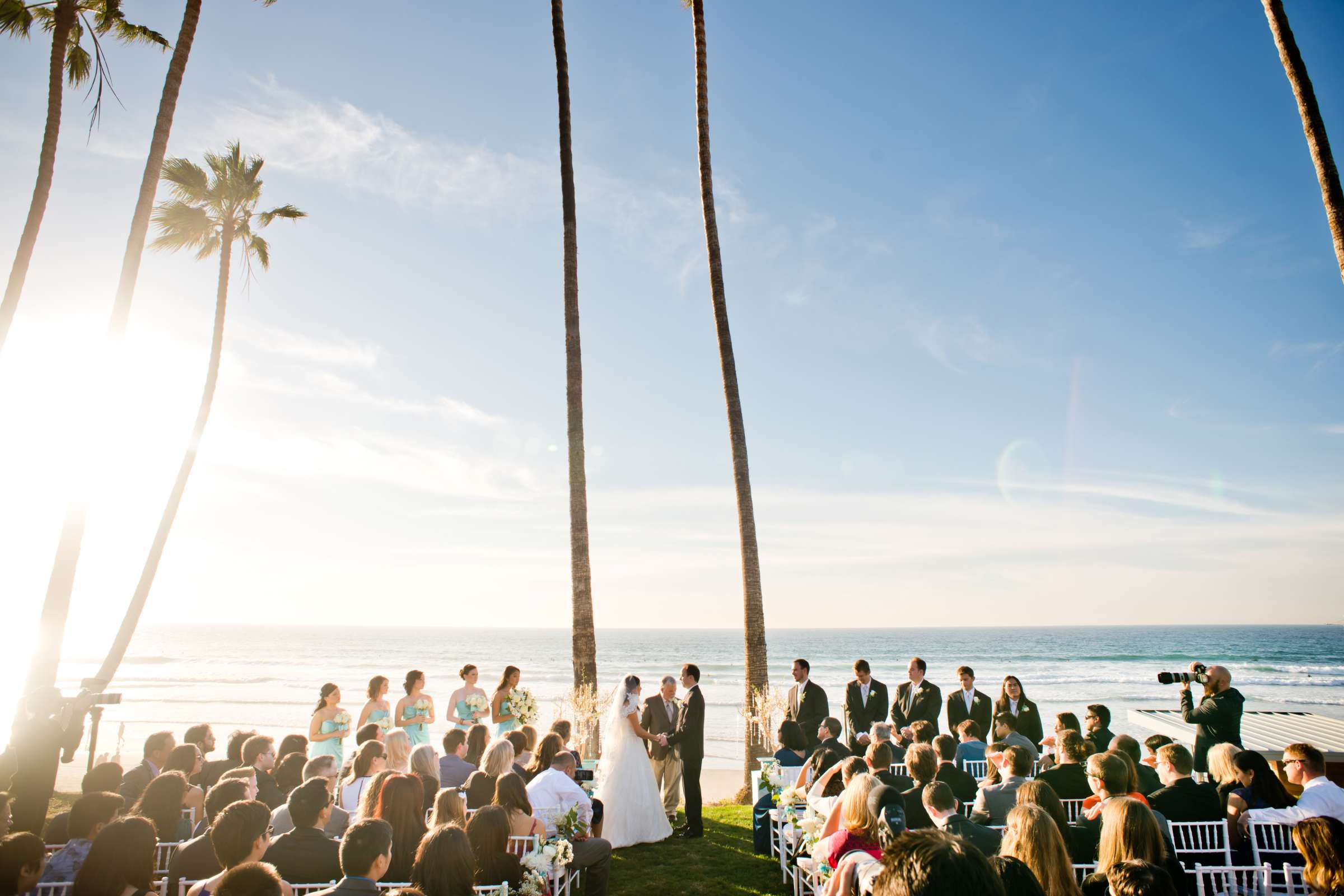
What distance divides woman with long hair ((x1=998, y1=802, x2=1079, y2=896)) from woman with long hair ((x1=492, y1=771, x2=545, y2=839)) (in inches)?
130

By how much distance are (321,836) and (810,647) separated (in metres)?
79.2

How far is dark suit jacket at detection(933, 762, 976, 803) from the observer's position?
251 inches

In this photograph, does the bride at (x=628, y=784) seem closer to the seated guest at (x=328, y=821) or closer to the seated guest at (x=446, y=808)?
the seated guest at (x=328, y=821)

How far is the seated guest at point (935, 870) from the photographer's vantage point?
185 centimetres

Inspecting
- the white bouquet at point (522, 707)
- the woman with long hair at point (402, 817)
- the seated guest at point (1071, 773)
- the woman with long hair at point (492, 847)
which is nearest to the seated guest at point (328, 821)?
the woman with long hair at point (402, 817)

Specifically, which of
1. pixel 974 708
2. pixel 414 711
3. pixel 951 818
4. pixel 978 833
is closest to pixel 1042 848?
pixel 951 818

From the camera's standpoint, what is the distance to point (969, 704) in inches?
410

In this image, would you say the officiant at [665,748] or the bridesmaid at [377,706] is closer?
the bridesmaid at [377,706]

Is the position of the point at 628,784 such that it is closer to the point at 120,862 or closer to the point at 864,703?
the point at 864,703

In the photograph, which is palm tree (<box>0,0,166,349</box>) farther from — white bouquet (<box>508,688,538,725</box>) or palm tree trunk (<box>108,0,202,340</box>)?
white bouquet (<box>508,688,538,725</box>)

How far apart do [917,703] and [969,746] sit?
1.89 metres

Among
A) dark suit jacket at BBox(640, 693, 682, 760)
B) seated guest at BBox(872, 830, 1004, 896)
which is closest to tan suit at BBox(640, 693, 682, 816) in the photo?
dark suit jacket at BBox(640, 693, 682, 760)

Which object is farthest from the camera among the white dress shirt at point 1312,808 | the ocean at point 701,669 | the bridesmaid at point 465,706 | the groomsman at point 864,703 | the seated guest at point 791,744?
the ocean at point 701,669

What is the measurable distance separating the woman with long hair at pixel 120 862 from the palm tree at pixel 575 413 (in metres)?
6.33
